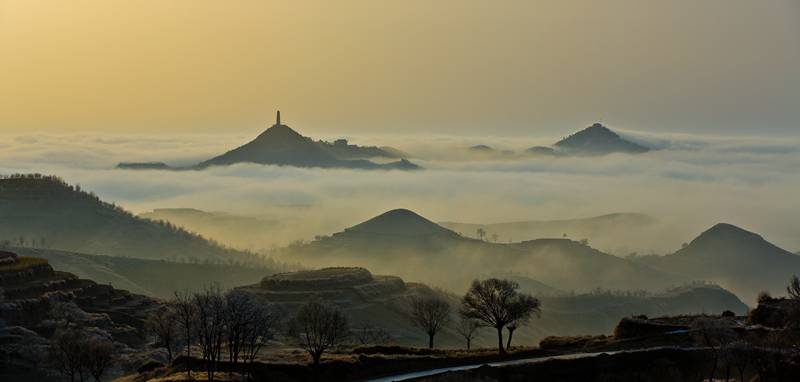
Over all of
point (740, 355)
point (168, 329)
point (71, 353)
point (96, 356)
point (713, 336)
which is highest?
point (713, 336)

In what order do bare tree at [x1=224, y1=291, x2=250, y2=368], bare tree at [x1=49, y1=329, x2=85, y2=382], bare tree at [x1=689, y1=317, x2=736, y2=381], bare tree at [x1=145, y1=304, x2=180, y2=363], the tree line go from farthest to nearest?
bare tree at [x1=145, y1=304, x2=180, y2=363], bare tree at [x1=49, y1=329, x2=85, y2=382], the tree line, bare tree at [x1=224, y1=291, x2=250, y2=368], bare tree at [x1=689, y1=317, x2=736, y2=381]

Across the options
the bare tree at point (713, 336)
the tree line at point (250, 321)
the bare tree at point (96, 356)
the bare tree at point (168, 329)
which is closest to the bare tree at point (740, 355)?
the bare tree at point (713, 336)

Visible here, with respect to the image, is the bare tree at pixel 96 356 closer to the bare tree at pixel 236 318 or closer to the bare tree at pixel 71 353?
the bare tree at pixel 71 353

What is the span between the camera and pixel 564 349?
116062mm

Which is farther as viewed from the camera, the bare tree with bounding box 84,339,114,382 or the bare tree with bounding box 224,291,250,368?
the bare tree with bounding box 84,339,114,382

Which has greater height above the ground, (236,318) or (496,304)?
(496,304)

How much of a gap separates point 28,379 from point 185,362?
226ft

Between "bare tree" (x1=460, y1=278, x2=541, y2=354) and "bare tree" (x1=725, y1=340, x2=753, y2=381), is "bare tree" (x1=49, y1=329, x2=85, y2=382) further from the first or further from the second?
"bare tree" (x1=725, y1=340, x2=753, y2=381)

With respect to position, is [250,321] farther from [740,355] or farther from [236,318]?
[740,355]

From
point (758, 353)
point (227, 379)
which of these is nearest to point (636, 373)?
point (758, 353)

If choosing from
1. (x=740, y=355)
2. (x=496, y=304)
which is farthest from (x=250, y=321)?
(x=740, y=355)

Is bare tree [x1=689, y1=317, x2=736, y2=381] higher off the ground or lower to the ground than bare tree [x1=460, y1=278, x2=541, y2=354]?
lower

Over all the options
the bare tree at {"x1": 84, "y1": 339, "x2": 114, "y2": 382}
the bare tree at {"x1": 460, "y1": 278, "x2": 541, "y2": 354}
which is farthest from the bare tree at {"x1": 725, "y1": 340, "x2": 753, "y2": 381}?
the bare tree at {"x1": 84, "y1": 339, "x2": 114, "y2": 382}

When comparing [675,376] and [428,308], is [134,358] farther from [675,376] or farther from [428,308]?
[675,376]
